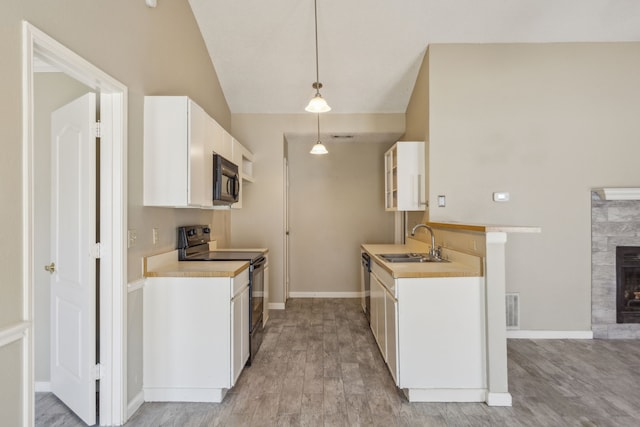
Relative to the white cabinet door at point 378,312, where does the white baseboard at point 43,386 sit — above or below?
below

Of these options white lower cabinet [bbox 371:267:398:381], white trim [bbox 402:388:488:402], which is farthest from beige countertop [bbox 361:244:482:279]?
white trim [bbox 402:388:488:402]

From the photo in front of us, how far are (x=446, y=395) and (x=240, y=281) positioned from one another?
1674 mm

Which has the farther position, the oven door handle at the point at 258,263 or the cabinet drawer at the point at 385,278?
the oven door handle at the point at 258,263

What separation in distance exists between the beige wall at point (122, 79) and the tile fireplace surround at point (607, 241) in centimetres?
409

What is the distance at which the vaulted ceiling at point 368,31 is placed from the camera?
3148 millimetres

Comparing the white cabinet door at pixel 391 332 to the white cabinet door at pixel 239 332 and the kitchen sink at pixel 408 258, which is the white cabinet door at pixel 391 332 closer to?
the kitchen sink at pixel 408 258

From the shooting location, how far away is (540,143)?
11.4 ft

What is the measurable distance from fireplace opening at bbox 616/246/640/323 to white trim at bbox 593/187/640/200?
1.78ft

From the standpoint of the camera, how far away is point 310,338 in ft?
11.5

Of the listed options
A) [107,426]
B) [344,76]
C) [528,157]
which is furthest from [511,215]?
[107,426]

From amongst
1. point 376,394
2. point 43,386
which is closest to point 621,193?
point 376,394

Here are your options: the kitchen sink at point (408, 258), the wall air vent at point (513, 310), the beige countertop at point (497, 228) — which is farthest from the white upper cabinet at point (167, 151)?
the wall air vent at point (513, 310)

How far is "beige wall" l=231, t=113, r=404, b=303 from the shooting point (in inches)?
180
